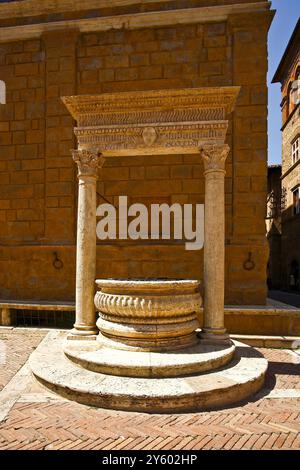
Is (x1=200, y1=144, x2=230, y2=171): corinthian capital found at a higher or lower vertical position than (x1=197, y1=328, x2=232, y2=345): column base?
higher

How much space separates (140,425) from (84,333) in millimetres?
2301

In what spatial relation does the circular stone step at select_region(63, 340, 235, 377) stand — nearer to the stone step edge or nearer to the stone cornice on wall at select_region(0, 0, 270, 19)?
the stone step edge

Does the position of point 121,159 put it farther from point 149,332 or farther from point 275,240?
point 275,240

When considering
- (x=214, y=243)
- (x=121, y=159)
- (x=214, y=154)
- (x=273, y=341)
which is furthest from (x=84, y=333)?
(x=121, y=159)

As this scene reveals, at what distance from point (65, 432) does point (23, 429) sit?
478 mm

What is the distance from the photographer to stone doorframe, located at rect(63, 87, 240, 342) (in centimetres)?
555

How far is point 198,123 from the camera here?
18.3 feet

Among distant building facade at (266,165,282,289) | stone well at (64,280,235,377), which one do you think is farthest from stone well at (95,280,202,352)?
distant building facade at (266,165,282,289)

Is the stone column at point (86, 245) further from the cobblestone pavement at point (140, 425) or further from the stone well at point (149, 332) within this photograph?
the cobblestone pavement at point (140, 425)

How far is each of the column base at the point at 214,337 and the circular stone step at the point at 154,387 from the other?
1.78 feet

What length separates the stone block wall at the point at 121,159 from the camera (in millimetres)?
8469

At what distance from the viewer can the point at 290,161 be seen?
20.7m

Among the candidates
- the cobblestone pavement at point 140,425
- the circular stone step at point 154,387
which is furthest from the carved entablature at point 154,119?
the cobblestone pavement at point 140,425
